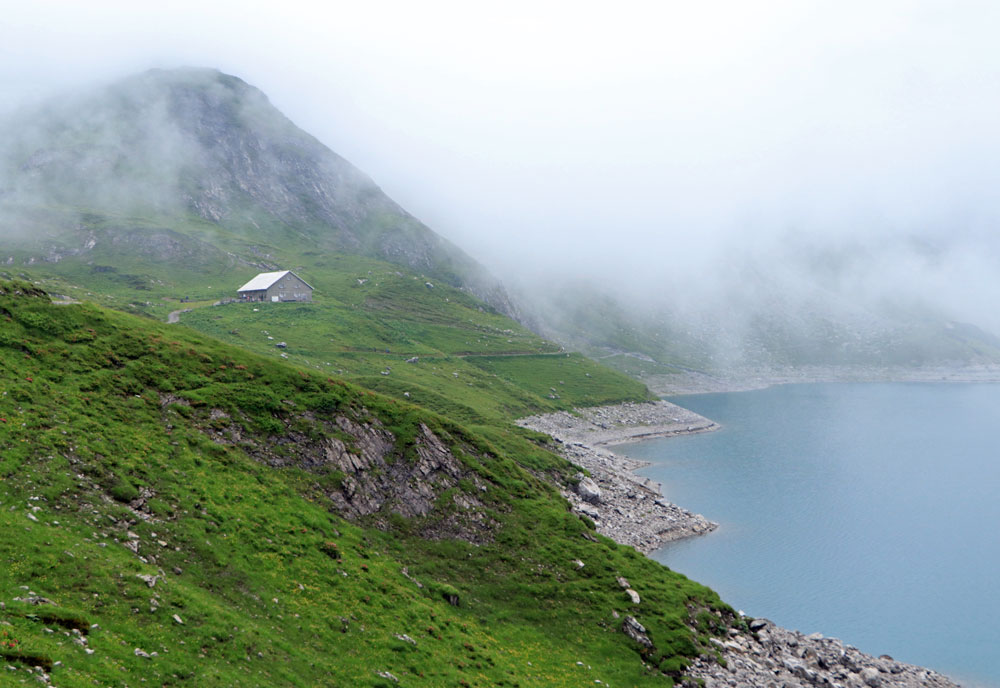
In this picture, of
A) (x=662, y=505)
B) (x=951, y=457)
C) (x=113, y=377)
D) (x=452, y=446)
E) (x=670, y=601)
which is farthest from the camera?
(x=951, y=457)

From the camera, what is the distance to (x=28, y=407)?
34719 mm

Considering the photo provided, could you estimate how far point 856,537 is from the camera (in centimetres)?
8806

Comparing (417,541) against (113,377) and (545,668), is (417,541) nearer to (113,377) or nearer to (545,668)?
(545,668)

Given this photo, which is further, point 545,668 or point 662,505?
point 662,505

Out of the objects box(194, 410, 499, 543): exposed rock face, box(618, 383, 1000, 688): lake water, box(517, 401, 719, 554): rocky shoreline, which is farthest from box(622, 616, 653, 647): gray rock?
box(618, 383, 1000, 688): lake water

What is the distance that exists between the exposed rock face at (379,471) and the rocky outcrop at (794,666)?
61.1 ft

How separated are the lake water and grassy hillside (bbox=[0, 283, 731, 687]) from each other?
2712cm

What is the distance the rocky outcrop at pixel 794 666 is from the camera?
132 feet

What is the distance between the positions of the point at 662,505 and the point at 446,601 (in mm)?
56901

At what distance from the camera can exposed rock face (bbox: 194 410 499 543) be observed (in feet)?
145

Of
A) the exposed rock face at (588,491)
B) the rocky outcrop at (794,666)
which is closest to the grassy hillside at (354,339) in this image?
the exposed rock face at (588,491)

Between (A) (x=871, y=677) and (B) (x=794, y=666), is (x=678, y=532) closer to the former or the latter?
(A) (x=871, y=677)

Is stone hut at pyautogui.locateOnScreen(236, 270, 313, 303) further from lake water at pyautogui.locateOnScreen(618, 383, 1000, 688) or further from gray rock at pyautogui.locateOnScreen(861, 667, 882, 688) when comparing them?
gray rock at pyautogui.locateOnScreen(861, 667, 882, 688)

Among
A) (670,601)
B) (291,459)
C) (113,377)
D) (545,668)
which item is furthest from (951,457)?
(113,377)
